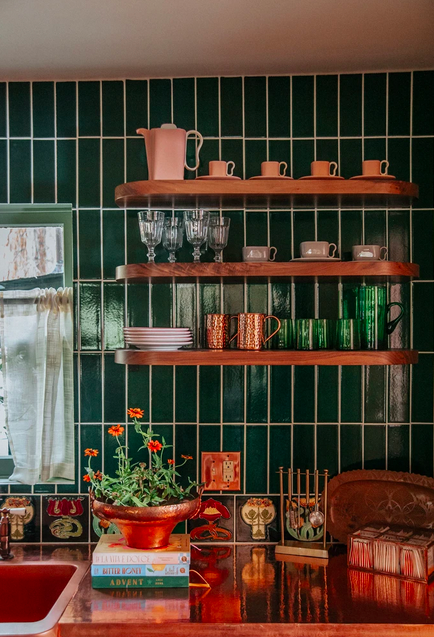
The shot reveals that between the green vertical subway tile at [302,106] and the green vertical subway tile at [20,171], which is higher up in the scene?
the green vertical subway tile at [302,106]

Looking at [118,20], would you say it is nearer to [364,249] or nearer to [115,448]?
[364,249]

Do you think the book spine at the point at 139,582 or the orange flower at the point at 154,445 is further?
the orange flower at the point at 154,445

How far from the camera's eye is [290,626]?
1.67 meters

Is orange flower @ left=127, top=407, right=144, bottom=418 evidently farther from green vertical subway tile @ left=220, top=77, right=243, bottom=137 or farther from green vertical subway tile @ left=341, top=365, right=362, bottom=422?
green vertical subway tile @ left=220, top=77, right=243, bottom=137

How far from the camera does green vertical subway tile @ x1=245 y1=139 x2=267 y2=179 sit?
2.33m

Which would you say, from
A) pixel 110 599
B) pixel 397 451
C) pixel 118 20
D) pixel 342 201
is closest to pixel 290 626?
pixel 110 599

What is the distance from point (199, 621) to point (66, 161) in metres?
1.59

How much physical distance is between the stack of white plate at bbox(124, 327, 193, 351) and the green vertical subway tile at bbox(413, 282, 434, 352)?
0.84 metres

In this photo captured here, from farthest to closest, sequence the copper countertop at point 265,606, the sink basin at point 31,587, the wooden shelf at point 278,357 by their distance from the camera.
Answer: the sink basin at point 31,587 < the wooden shelf at point 278,357 < the copper countertop at point 265,606

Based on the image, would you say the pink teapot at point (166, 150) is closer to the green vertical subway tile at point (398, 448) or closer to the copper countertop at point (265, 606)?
the green vertical subway tile at point (398, 448)

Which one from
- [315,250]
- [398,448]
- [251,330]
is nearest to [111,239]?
[251,330]

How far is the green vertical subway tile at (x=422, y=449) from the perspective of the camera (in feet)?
7.54

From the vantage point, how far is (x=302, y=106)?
2318 mm

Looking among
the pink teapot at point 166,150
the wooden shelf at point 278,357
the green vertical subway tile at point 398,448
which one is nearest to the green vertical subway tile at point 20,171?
the pink teapot at point 166,150
